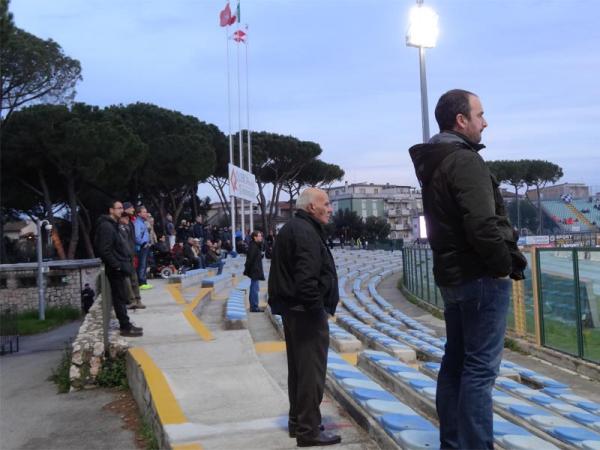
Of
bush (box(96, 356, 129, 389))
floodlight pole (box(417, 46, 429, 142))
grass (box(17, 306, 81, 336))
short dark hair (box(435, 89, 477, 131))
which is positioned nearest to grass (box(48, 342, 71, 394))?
bush (box(96, 356, 129, 389))

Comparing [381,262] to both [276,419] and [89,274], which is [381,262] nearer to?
[89,274]

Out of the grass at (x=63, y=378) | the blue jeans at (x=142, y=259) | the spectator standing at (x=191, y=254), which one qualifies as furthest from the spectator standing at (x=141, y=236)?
the spectator standing at (x=191, y=254)

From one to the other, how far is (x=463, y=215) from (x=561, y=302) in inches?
277

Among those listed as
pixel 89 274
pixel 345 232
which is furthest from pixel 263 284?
pixel 345 232

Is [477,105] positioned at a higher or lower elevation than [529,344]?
higher

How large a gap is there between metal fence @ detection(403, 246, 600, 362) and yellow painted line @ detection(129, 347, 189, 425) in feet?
17.8

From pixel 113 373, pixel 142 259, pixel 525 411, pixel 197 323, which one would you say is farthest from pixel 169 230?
pixel 525 411

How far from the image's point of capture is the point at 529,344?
9.87 meters

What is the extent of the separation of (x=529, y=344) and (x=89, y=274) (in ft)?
86.9

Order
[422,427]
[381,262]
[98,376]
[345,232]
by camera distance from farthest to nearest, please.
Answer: [345,232]
[381,262]
[98,376]
[422,427]

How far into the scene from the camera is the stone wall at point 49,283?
3062 centimetres

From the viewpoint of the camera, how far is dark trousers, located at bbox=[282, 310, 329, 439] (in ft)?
11.9

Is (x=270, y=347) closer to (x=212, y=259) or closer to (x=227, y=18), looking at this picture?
(x=212, y=259)

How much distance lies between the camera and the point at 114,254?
7547 millimetres
